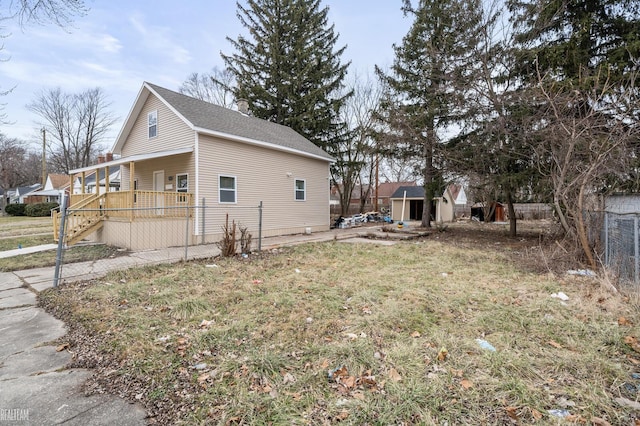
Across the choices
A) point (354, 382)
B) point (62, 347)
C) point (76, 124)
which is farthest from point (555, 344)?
point (76, 124)

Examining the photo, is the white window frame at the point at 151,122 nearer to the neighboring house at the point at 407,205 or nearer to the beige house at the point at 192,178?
the beige house at the point at 192,178

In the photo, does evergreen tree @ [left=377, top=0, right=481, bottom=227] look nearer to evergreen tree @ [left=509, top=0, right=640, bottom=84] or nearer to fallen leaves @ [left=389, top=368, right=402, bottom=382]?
evergreen tree @ [left=509, top=0, right=640, bottom=84]

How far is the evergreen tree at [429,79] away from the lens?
11.6 m

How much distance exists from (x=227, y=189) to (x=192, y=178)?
4.12ft

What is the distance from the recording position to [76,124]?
35594 millimetres

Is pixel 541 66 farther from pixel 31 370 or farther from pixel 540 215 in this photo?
pixel 540 215

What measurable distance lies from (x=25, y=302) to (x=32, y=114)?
39.7 metres

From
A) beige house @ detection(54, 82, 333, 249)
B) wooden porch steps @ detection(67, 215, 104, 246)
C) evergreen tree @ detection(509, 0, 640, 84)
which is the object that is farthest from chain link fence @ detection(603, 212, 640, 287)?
wooden porch steps @ detection(67, 215, 104, 246)

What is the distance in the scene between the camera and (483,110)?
11.5 m

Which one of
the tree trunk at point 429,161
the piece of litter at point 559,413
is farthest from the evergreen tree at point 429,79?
the piece of litter at point 559,413

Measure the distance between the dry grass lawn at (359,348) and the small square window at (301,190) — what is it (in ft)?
29.0

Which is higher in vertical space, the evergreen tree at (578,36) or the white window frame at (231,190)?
the evergreen tree at (578,36)

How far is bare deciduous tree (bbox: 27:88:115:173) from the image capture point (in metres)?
34.2

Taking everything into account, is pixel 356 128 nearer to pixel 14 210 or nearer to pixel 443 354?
pixel 443 354
